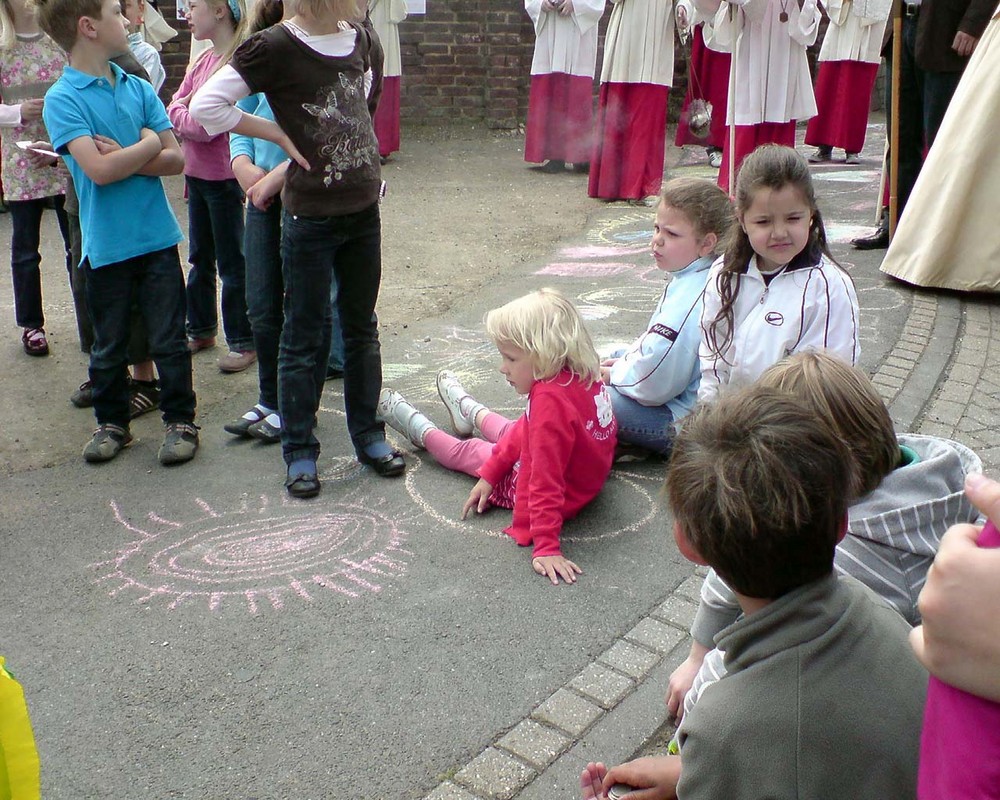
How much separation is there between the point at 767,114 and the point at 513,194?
2.47 m

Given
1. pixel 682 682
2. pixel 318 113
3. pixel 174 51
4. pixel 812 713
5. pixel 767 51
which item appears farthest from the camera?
pixel 174 51

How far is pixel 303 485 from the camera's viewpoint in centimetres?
358

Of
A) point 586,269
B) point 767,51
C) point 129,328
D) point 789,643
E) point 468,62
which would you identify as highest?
point 767,51

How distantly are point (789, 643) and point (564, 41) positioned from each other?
927 centimetres

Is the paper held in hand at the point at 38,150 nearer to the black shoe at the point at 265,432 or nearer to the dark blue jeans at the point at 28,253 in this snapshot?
the dark blue jeans at the point at 28,253

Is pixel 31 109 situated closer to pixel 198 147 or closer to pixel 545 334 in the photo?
pixel 198 147

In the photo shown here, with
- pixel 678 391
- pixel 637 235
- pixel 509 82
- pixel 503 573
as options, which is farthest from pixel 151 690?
pixel 509 82

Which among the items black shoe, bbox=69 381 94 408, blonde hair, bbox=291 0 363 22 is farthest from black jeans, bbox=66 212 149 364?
blonde hair, bbox=291 0 363 22

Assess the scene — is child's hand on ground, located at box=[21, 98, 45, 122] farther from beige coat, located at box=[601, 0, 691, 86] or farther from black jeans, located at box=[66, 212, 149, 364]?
beige coat, located at box=[601, 0, 691, 86]

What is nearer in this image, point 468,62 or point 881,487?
point 881,487

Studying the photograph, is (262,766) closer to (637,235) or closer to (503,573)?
(503,573)

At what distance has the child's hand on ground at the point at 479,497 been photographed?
11.2ft

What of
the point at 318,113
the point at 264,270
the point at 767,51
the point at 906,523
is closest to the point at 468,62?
the point at 767,51

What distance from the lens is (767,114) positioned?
798cm
